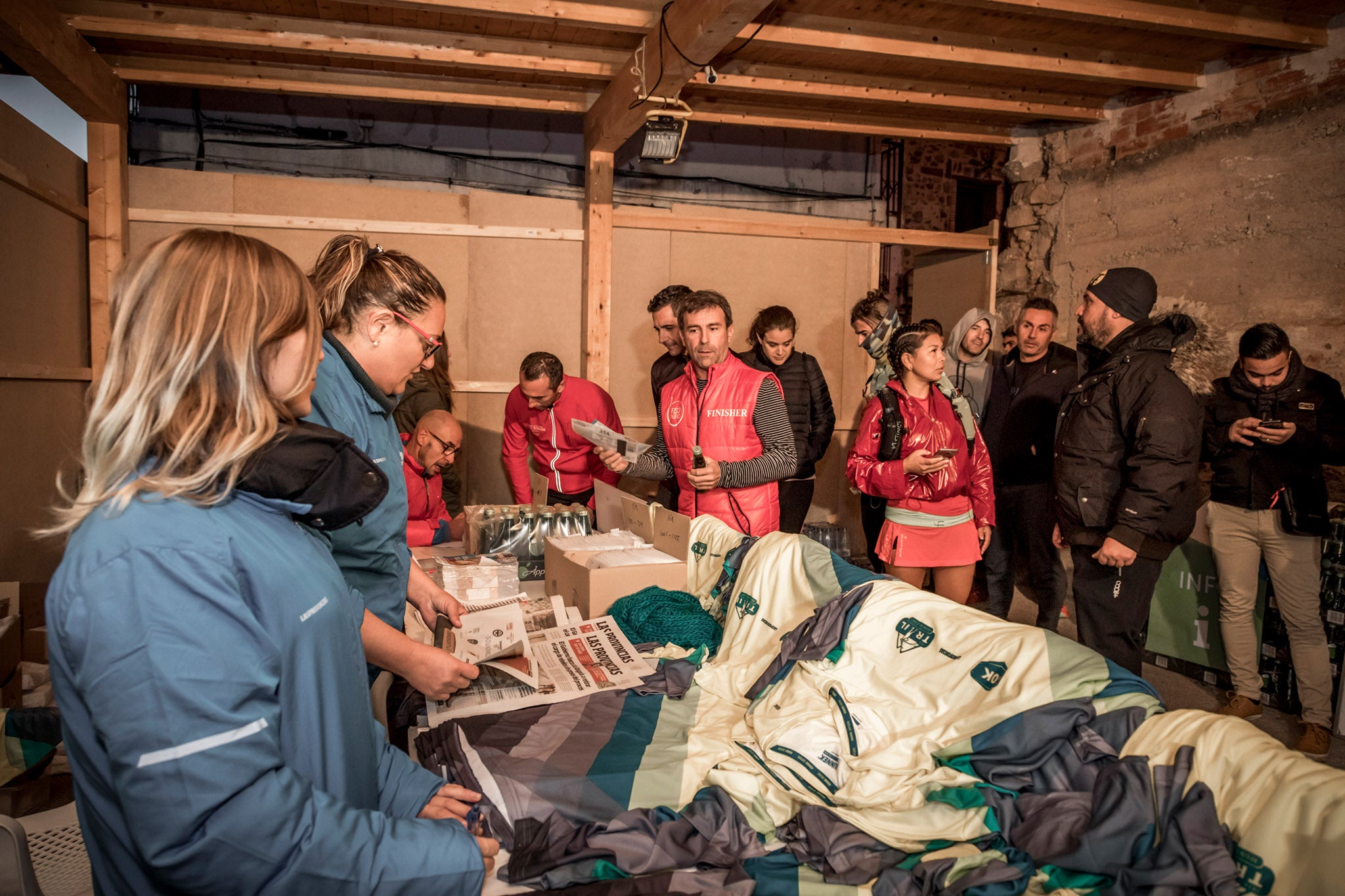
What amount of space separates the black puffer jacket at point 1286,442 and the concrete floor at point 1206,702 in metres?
0.88

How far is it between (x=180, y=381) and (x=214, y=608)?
24 cm

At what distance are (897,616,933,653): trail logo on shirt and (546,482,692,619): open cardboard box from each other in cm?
86

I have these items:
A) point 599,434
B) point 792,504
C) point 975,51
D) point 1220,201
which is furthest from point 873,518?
point 1220,201

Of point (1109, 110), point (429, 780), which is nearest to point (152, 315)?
point (429, 780)

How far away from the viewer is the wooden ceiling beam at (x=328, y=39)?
11.8ft

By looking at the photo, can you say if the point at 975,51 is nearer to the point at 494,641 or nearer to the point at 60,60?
the point at 494,641

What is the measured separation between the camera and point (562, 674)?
6.79 ft

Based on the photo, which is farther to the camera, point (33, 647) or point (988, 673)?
point (33, 647)

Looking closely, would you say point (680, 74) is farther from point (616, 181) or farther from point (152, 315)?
point (152, 315)

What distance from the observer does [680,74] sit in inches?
136

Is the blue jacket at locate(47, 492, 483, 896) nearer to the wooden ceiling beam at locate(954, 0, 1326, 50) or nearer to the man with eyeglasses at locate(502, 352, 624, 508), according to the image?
the man with eyeglasses at locate(502, 352, 624, 508)

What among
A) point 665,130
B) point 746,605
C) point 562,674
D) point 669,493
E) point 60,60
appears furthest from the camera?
point 669,493

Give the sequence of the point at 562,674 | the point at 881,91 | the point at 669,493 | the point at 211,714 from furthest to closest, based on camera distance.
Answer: the point at 881,91, the point at 669,493, the point at 562,674, the point at 211,714

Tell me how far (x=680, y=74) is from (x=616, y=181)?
2.20 metres
